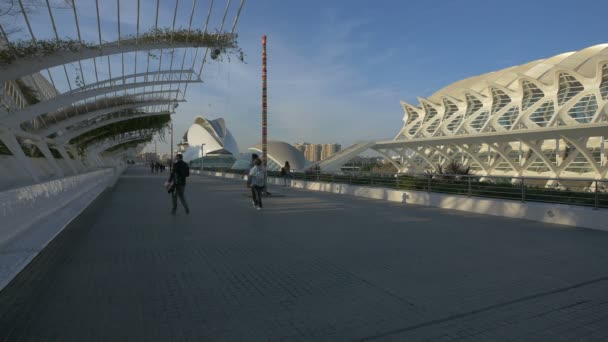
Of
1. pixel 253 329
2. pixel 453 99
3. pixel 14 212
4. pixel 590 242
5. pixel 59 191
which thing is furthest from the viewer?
pixel 453 99

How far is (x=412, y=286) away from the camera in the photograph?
407 cm

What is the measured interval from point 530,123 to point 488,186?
32.7 metres

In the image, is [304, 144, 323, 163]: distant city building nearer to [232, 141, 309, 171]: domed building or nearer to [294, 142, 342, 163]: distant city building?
[294, 142, 342, 163]: distant city building

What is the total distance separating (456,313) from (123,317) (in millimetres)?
2881

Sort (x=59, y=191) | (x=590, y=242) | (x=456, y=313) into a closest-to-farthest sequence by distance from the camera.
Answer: (x=456, y=313) → (x=590, y=242) → (x=59, y=191)

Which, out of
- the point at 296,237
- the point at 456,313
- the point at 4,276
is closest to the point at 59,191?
the point at 4,276

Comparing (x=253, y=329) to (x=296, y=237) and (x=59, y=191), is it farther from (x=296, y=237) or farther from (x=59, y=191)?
(x=59, y=191)

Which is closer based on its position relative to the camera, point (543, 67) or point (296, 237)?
point (296, 237)

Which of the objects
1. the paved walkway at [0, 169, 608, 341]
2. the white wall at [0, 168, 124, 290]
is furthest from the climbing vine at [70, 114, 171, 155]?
the paved walkway at [0, 169, 608, 341]

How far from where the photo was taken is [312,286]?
13.3 feet

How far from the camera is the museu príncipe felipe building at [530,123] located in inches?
1169

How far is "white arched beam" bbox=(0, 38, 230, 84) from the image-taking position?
434 inches

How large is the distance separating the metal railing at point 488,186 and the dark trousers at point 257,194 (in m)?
5.80

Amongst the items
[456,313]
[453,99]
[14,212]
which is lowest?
[456,313]
